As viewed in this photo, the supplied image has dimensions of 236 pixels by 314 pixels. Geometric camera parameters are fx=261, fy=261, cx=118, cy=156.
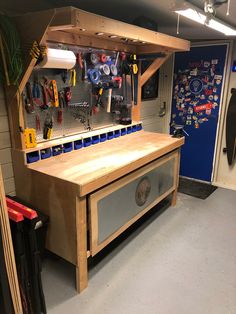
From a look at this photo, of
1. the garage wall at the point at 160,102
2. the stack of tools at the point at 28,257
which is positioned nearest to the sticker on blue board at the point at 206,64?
the garage wall at the point at 160,102

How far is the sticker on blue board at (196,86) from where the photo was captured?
152 inches

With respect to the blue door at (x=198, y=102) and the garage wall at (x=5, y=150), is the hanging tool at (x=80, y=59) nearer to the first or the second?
→ the garage wall at (x=5, y=150)

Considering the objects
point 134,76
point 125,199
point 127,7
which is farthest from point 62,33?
point 125,199

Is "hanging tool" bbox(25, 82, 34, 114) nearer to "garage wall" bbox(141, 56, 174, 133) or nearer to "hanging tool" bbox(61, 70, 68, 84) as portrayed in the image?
"hanging tool" bbox(61, 70, 68, 84)

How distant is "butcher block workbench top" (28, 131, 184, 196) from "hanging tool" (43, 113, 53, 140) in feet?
0.68

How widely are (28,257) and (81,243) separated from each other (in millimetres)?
363

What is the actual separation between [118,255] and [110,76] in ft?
5.92

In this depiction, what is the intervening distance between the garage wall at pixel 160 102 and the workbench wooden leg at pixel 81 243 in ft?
7.76

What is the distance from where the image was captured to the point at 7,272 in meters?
1.52

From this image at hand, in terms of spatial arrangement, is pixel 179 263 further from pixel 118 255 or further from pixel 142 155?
pixel 142 155

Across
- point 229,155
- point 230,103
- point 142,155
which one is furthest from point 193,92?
Result: point 142,155

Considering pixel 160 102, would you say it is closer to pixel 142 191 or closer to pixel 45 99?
pixel 142 191

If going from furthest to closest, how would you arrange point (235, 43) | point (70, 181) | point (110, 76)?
point (235, 43) < point (110, 76) < point (70, 181)

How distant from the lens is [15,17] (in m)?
1.89
